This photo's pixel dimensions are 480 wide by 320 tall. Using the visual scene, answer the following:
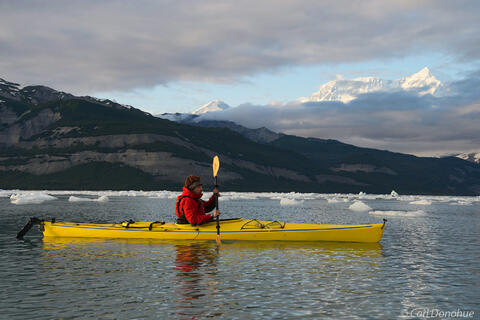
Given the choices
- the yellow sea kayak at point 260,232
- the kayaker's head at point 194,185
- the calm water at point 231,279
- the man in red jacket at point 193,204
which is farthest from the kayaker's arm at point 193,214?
the calm water at point 231,279

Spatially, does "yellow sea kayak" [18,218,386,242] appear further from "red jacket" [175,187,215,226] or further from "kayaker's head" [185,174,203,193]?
"kayaker's head" [185,174,203,193]

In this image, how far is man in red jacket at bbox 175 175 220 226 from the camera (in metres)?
18.4

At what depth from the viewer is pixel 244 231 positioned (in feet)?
64.5

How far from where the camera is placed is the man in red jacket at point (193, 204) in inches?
726

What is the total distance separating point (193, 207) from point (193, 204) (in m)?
0.22

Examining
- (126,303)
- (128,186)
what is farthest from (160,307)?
(128,186)

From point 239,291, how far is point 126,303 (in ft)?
8.80

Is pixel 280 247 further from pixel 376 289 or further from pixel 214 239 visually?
pixel 376 289

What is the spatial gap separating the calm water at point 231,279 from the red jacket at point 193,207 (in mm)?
1039

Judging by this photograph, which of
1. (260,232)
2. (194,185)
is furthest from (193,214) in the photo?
(260,232)

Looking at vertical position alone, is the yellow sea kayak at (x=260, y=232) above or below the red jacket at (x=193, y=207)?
below

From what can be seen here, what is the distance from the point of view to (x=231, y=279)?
12516 millimetres

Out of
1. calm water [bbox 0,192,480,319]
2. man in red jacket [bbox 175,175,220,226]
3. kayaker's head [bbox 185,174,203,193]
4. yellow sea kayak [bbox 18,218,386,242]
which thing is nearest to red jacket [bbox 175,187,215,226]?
man in red jacket [bbox 175,175,220,226]

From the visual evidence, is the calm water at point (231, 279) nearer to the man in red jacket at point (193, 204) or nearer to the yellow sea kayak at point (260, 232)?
the yellow sea kayak at point (260, 232)
